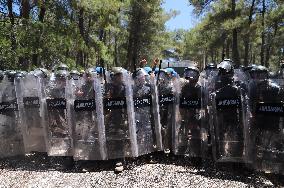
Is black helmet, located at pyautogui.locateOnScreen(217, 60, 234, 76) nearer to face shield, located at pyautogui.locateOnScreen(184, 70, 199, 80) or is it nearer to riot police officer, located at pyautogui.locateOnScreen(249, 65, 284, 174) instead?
riot police officer, located at pyautogui.locateOnScreen(249, 65, 284, 174)

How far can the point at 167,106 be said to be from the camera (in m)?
9.05

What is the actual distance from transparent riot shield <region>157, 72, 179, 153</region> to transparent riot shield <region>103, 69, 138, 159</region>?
88 centimetres

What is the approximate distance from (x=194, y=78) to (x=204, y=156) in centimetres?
159

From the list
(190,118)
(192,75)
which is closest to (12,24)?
(192,75)

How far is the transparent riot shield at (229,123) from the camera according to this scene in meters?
7.64

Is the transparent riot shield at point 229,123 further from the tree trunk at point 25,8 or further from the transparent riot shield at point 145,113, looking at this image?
the tree trunk at point 25,8

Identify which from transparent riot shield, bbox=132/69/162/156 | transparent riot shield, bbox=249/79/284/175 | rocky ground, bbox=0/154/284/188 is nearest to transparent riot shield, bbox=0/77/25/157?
rocky ground, bbox=0/154/284/188

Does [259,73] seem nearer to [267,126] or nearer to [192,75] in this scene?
[267,126]

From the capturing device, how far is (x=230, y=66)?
26.6ft

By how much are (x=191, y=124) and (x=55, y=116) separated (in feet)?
9.34

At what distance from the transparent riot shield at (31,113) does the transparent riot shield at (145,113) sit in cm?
210

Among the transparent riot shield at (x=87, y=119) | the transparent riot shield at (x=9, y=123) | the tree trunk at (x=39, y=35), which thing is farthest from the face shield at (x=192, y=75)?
the tree trunk at (x=39, y=35)

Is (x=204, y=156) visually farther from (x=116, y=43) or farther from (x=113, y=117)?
(x=116, y=43)

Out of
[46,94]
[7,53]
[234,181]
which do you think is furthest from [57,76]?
[7,53]
